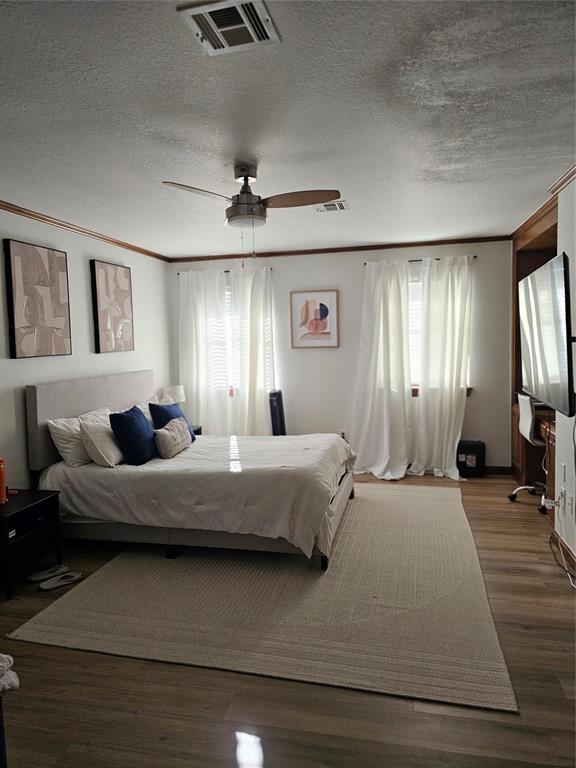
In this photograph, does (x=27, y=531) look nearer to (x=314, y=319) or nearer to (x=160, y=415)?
(x=160, y=415)

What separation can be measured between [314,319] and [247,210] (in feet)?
10.4

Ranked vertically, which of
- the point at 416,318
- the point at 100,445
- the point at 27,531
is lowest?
the point at 27,531

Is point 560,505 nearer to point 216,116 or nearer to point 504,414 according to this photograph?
point 504,414

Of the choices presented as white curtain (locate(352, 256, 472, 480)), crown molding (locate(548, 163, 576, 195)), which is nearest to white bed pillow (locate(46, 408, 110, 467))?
white curtain (locate(352, 256, 472, 480))

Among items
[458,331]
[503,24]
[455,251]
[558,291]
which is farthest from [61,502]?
[455,251]

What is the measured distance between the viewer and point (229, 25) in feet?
5.66

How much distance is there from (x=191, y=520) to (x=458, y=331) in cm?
360

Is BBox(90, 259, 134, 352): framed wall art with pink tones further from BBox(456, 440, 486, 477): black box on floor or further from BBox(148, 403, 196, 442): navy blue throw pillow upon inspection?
BBox(456, 440, 486, 477): black box on floor

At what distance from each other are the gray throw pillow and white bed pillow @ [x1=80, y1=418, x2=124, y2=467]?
325 mm

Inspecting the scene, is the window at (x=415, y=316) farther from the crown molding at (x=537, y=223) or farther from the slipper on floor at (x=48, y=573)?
the slipper on floor at (x=48, y=573)

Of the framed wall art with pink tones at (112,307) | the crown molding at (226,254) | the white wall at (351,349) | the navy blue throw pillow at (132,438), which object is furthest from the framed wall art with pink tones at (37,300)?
the white wall at (351,349)

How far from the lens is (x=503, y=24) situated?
5.71 ft

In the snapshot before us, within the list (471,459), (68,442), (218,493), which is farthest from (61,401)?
(471,459)

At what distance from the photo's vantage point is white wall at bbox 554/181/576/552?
3412 mm
